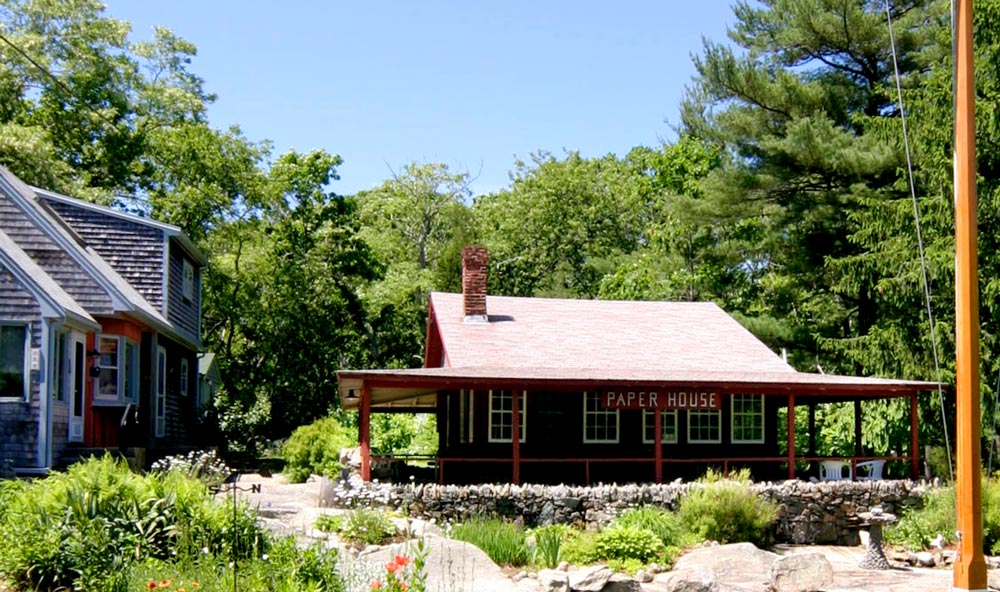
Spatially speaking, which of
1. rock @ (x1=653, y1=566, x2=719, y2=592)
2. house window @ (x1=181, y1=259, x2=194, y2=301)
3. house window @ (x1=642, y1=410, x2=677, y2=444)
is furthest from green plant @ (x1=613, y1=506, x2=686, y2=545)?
house window @ (x1=181, y1=259, x2=194, y2=301)

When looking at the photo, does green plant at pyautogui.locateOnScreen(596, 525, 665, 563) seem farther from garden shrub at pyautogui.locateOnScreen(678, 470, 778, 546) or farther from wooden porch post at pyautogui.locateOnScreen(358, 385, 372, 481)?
wooden porch post at pyautogui.locateOnScreen(358, 385, 372, 481)

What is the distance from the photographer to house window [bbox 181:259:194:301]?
96.6ft

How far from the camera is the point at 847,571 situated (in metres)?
17.2

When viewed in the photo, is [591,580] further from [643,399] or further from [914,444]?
[914,444]

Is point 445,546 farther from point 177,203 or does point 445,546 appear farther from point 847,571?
point 177,203

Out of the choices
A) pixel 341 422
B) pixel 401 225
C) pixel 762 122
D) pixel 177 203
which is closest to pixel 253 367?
pixel 341 422

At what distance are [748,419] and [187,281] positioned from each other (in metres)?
14.5

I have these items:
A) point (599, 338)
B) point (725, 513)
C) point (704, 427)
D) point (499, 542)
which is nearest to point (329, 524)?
point (499, 542)

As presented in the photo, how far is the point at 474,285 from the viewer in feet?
88.2

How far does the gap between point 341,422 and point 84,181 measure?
1202cm

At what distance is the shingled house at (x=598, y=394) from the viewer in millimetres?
22375

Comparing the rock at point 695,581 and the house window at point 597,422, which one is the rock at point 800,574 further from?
the house window at point 597,422

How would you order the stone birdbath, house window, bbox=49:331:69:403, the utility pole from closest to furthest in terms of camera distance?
the utility pole → the stone birdbath → house window, bbox=49:331:69:403

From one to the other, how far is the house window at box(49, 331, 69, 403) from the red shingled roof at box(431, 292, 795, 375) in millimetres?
7538
